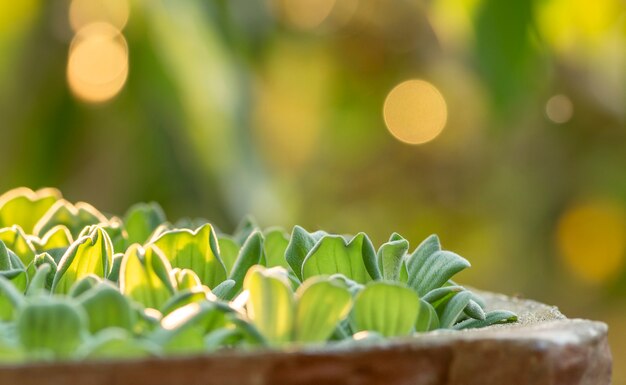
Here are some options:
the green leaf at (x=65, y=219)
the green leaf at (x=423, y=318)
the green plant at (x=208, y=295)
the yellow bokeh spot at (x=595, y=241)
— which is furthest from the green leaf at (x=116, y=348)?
the yellow bokeh spot at (x=595, y=241)

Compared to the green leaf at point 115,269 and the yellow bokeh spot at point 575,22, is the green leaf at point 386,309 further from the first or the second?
the yellow bokeh spot at point 575,22

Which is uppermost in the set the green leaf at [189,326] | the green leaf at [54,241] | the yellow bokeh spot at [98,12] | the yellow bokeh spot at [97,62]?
the yellow bokeh spot at [98,12]

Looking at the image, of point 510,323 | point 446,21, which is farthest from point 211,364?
point 446,21

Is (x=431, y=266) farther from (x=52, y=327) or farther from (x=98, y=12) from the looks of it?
(x=98, y=12)

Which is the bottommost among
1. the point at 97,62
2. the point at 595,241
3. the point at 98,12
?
the point at 595,241

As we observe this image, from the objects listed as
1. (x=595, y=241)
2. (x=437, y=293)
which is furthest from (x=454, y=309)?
(x=595, y=241)
